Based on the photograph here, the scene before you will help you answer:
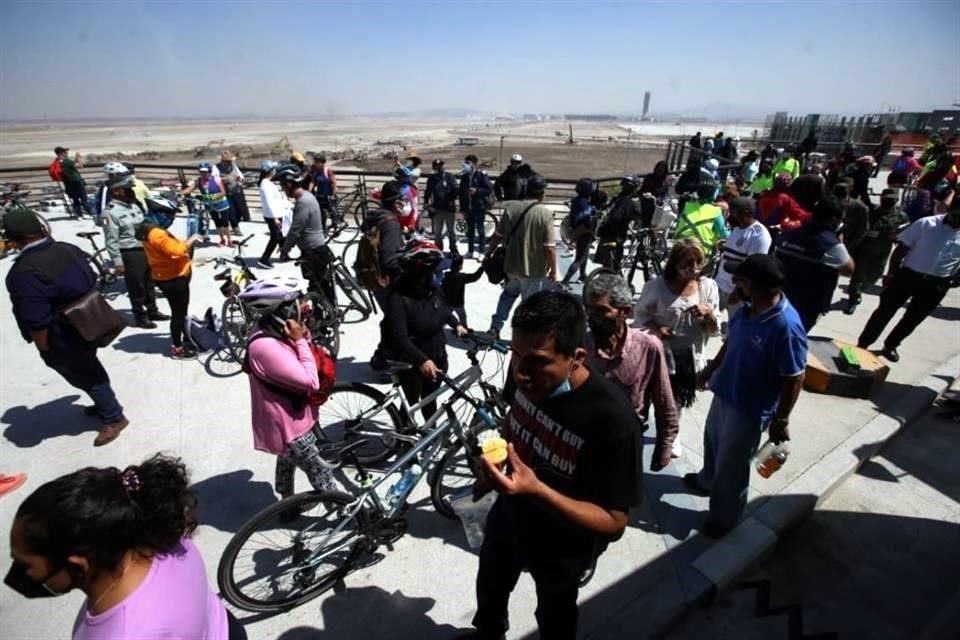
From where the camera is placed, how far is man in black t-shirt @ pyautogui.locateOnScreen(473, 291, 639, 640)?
1672mm

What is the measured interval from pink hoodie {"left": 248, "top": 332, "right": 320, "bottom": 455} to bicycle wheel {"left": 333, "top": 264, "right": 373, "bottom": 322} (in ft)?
13.2

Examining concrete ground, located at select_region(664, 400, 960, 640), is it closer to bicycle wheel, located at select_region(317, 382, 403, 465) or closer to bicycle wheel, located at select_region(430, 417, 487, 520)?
bicycle wheel, located at select_region(430, 417, 487, 520)

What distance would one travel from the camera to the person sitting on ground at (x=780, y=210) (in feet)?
20.6

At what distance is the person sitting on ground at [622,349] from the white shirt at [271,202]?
732 centimetres

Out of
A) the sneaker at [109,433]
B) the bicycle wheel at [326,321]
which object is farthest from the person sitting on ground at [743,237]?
the sneaker at [109,433]

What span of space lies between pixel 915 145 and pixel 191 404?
29243 millimetres

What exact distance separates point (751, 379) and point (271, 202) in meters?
8.19

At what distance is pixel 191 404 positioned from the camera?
15.8ft

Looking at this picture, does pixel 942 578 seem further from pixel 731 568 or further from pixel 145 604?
pixel 145 604

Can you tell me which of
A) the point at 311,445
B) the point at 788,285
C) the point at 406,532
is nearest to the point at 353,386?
the point at 311,445

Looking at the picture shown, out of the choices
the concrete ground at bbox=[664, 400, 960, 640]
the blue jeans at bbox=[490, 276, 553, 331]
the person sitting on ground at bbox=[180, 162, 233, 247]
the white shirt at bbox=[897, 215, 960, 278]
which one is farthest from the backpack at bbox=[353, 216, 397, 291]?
the person sitting on ground at bbox=[180, 162, 233, 247]

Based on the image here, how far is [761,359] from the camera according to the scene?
2.82 m

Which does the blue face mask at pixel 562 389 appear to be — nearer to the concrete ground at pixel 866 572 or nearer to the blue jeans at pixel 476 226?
the concrete ground at pixel 866 572

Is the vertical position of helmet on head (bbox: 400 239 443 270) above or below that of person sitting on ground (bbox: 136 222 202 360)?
above
